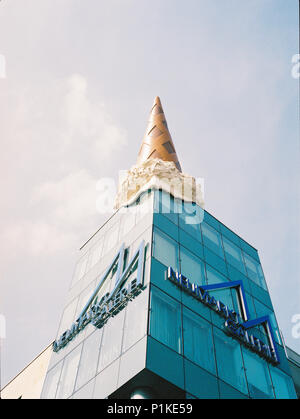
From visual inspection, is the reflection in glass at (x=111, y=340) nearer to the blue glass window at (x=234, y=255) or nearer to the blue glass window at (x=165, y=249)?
the blue glass window at (x=165, y=249)

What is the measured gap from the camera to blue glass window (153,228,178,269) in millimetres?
22500

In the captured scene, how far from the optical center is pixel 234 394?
18766 mm

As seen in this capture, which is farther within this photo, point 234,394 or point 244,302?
point 244,302

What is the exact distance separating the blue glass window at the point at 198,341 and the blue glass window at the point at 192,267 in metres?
2.92

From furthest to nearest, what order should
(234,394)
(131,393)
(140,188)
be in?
(140,188) → (234,394) → (131,393)

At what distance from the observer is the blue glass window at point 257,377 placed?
795 inches

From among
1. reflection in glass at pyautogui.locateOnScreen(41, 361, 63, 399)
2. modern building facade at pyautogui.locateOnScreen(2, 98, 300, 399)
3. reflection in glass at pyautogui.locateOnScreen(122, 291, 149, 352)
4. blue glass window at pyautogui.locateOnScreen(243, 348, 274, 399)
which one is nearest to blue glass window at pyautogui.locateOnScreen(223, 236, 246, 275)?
modern building facade at pyautogui.locateOnScreen(2, 98, 300, 399)

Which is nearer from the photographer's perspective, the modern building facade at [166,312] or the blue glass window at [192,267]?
the modern building facade at [166,312]

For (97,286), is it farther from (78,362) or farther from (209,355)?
(209,355)

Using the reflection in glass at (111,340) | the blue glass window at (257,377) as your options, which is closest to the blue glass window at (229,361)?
the blue glass window at (257,377)
